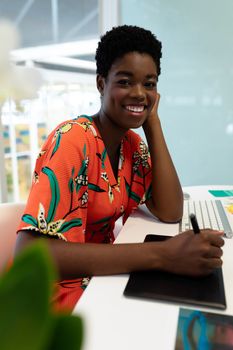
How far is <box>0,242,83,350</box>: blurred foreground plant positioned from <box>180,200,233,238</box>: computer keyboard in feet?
2.76

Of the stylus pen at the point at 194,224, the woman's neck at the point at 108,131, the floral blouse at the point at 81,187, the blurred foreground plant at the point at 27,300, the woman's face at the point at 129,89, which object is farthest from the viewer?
the woman's neck at the point at 108,131

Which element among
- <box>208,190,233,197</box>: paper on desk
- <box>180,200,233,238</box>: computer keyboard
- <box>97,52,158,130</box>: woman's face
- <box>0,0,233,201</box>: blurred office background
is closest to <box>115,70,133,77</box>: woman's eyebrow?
<box>97,52,158,130</box>: woman's face

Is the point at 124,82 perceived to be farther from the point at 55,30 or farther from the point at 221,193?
the point at 55,30

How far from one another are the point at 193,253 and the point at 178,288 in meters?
0.08

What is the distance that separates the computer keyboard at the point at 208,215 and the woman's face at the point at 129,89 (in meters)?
0.34

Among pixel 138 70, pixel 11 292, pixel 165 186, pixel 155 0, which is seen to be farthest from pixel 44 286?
pixel 155 0

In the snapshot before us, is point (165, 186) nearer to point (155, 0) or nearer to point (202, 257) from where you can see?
point (202, 257)

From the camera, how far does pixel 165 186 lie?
108cm

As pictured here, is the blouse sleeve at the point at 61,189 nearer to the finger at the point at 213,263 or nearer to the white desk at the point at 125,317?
the white desk at the point at 125,317

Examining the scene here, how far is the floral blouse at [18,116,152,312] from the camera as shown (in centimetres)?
75

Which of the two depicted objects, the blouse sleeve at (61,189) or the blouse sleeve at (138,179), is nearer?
the blouse sleeve at (61,189)

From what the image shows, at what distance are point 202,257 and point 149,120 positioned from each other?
2.01 ft

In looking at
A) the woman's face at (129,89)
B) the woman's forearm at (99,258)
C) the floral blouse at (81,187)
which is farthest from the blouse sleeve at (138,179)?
the woman's forearm at (99,258)

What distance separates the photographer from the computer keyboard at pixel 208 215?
0.98 m
